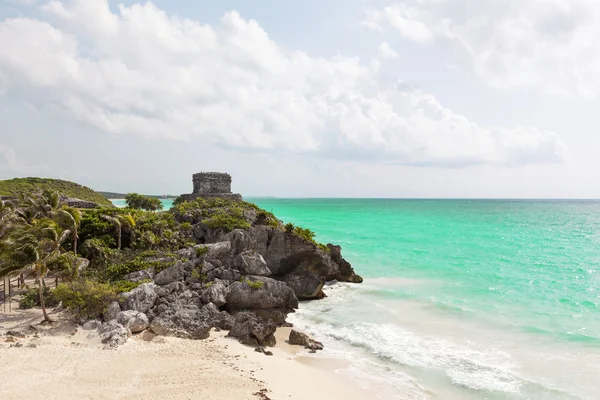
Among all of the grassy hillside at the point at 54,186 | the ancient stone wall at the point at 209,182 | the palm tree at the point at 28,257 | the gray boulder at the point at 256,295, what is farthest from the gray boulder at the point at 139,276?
the grassy hillside at the point at 54,186

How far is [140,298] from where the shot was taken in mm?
19094

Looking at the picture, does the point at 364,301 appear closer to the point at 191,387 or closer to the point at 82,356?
the point at 191,387

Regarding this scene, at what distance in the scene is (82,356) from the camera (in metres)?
14.8

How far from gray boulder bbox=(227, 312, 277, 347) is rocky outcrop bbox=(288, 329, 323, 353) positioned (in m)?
0.84

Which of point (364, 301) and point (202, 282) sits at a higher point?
point (202, 282)

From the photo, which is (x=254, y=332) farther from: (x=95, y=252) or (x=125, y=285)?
(x=95, y=252)

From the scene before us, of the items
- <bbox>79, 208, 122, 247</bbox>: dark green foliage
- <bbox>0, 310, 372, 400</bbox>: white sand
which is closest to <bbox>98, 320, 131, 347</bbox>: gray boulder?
<bbox>0, 310, 372, 400</bbox>: white sand

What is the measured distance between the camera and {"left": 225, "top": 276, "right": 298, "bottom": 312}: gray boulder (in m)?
21.3

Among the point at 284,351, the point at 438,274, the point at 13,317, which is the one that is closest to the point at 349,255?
the point at 438,274

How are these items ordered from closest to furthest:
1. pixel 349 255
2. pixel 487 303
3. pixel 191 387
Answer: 1. pixel 191 387
2. pixel 487 303
3. pixel 349 255

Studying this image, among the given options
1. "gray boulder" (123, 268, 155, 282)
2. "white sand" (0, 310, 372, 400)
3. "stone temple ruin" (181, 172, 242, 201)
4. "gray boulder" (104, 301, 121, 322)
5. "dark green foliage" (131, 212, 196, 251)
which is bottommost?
"white sand" (0, 310, 372, 400)

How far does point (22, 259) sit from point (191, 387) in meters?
10.3

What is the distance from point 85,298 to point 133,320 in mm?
2708

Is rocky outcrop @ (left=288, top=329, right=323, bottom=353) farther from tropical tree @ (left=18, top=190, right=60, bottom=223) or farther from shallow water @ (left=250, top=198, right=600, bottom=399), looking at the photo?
tropical tree @ (left=18, top=190, right=60, bottom=223)
